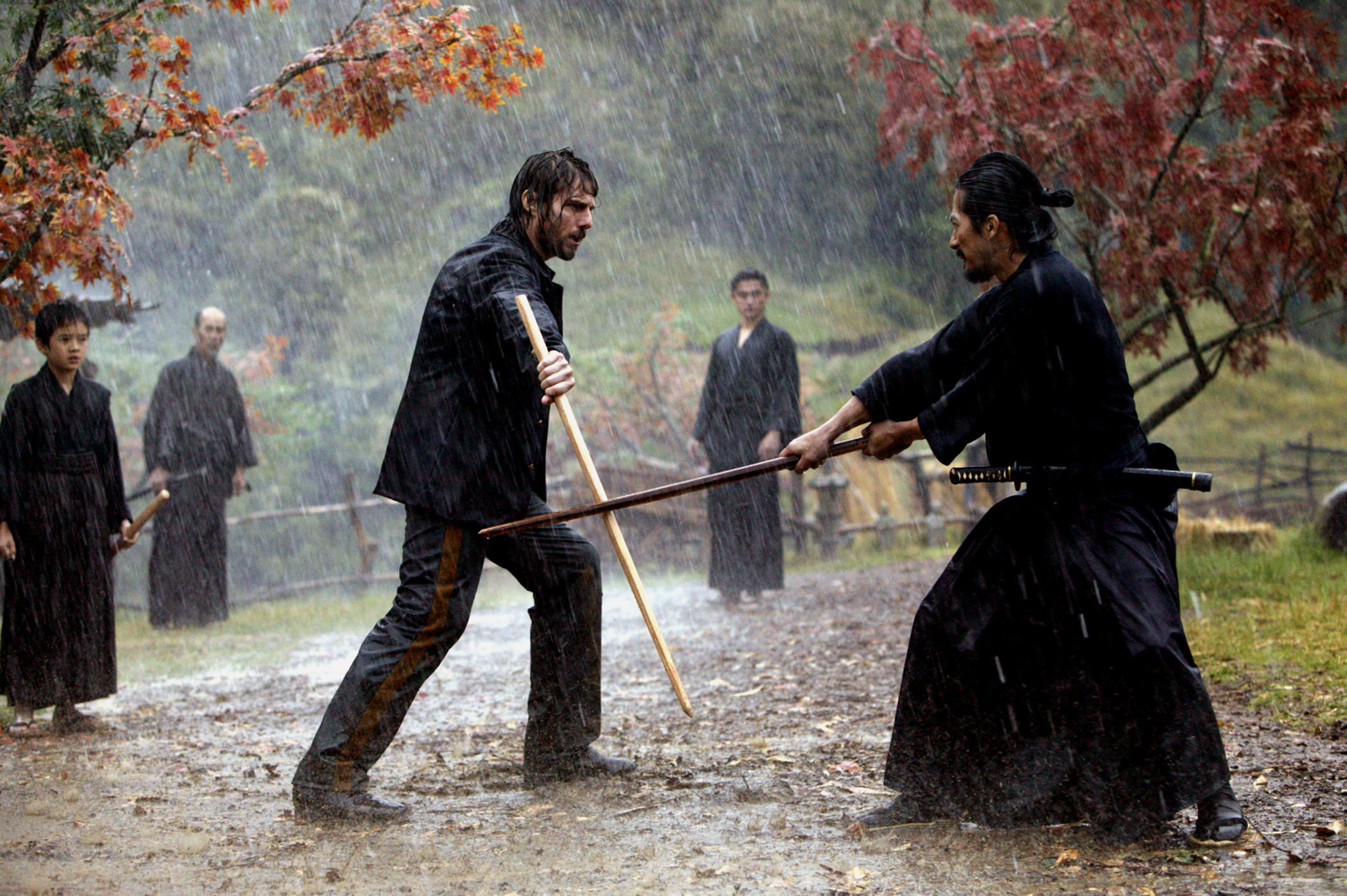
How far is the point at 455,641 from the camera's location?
327 cm

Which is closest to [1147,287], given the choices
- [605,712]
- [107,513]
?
[605,712]

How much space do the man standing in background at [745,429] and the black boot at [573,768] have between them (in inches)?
173

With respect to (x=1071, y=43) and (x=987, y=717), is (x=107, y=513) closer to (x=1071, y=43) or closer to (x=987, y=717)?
(x=987, y=717)

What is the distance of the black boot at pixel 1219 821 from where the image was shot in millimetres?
2619

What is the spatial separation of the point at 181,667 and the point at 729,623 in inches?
124

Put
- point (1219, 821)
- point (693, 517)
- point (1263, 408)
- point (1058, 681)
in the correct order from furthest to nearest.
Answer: point (1263, 408), point (693, 517), point (1058, 681), point (1219, 821)

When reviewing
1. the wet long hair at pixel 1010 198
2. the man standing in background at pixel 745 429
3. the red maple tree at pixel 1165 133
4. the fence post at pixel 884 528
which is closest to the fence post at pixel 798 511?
the fence post at pixel 884 528

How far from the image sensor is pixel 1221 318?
15.6 meters

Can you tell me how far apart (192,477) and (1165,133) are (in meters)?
6.90

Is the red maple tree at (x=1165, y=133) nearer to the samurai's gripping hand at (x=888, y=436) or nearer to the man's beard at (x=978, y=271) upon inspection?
the man's beard at (x=978, y=271)

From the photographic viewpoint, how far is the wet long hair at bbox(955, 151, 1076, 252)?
285cm

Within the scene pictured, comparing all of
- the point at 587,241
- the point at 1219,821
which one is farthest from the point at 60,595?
the point at 587,241

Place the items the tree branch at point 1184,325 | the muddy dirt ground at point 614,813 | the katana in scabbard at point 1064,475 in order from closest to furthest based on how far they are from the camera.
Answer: the muddy dirt ground at point 614,813 < the katana in scabbard at point 1064,475 < the tree branch at point 1184,325

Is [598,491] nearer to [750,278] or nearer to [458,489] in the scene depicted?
[458,489]
